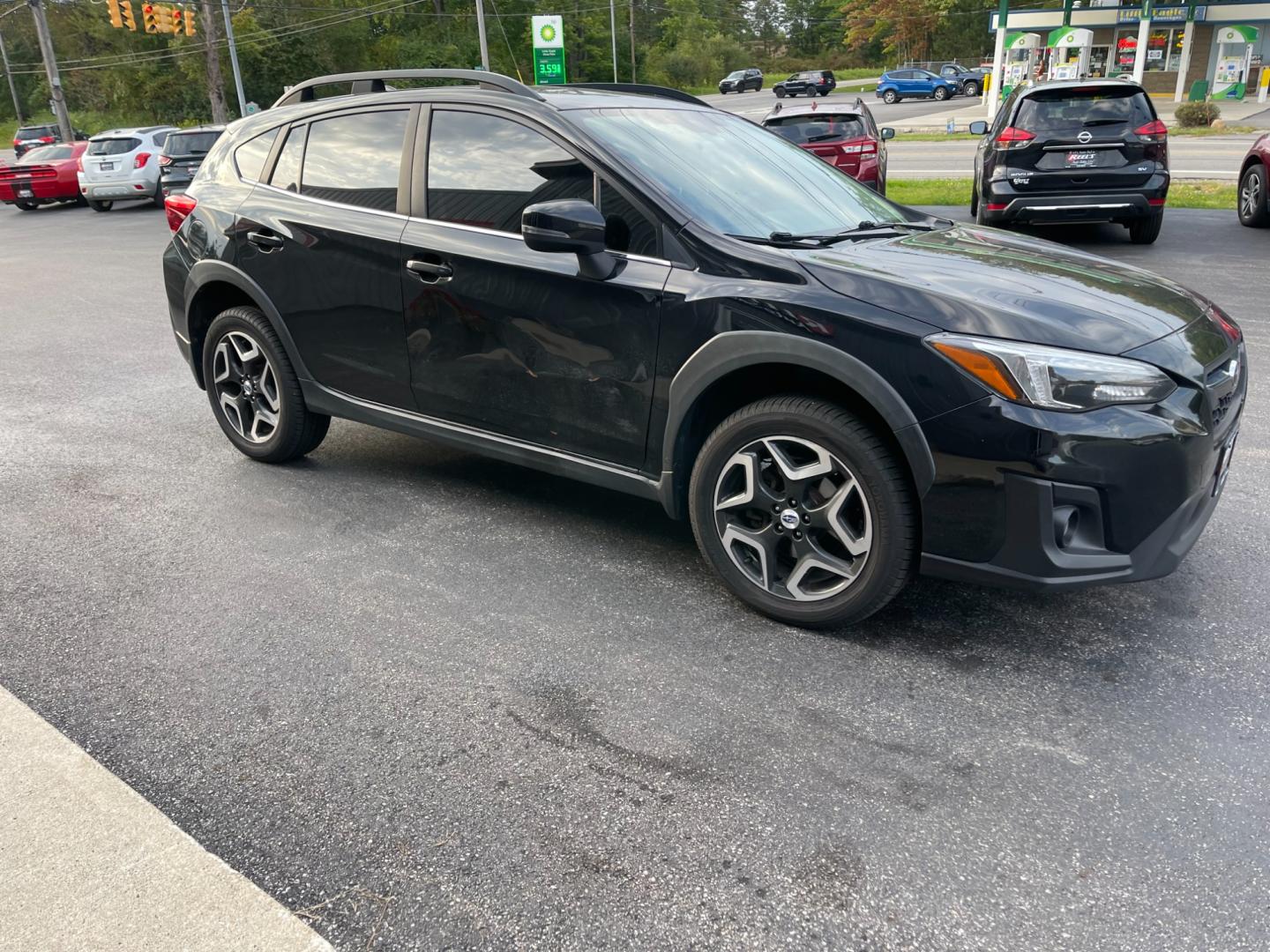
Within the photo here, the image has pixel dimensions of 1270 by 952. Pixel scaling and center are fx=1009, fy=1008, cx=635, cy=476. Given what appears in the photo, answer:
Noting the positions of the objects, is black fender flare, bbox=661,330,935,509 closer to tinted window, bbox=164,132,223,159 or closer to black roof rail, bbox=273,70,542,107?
black roof rail, bbox=273,70,542,107

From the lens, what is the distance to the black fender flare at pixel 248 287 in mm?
4586

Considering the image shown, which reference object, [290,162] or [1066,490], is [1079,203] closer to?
[290,162]

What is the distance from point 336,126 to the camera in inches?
175

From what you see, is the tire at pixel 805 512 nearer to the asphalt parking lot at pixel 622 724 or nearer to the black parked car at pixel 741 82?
the asphalt parking lot at pixel 622 724

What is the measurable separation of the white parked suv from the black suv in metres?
18.1

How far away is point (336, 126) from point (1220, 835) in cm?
416

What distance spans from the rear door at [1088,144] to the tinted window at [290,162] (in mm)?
7964

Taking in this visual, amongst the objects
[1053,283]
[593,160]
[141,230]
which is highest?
[593,160]

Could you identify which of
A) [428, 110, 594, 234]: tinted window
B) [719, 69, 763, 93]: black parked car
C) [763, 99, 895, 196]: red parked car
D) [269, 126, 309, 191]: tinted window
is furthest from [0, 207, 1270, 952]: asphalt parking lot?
[719, 69, 763, 93]: black parked car

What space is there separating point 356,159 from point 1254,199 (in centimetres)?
1096

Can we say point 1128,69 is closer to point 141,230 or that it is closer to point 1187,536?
point 141,230

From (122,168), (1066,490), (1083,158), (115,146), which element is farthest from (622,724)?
(115,146)

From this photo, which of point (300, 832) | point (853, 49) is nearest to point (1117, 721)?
point (300, 832)

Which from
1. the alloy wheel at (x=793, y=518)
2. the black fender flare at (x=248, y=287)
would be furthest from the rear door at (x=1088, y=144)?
the alloy wheel at (x=793, y=518)
